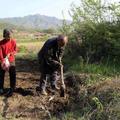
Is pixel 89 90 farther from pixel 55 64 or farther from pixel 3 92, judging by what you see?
pixel 3 92

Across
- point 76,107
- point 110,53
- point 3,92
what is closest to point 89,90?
point 76,107

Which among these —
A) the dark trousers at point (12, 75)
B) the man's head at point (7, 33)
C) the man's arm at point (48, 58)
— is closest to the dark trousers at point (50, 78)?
the man's arm at point (48, 58)

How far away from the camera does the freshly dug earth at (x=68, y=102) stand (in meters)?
8.48

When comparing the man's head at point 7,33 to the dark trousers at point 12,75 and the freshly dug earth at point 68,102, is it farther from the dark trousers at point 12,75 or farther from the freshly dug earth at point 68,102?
the freshly dug earth at point 68,102

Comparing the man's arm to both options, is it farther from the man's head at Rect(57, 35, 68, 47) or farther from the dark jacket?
the man's head at Rect(57, 35, 68, 47)

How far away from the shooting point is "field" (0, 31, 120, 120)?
27.7 ft

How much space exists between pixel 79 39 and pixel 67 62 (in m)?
0.92

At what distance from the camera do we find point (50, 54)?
10172mm

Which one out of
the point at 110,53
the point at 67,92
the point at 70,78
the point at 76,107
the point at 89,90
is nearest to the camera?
the point at 76,107

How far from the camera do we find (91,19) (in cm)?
1409

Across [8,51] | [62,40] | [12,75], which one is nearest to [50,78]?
[12,75]

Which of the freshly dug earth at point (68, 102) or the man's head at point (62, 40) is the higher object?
the man's head at point (62, 40)

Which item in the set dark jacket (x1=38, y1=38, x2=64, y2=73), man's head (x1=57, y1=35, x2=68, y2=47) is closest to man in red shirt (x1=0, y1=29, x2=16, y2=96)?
dark jacket (x1=38, y1=38, x2=64, y2=73)

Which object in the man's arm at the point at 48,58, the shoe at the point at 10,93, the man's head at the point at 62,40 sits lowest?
the shoe at the point at 10,93
